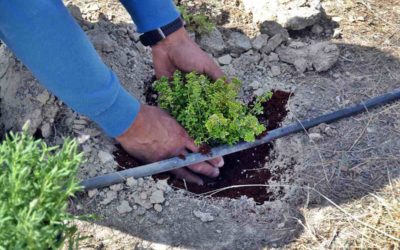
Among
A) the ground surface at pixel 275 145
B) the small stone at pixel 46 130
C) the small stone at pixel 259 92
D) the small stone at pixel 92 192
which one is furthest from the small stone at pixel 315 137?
the small stone at pixel 46 130

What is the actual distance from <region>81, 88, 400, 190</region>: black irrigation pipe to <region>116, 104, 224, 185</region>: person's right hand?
46 millimetres

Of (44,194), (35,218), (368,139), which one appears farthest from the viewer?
(368,139)

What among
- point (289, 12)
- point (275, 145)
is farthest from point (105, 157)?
point (289, 12)

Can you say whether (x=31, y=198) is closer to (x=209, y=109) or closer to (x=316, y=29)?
(x=209, y=109)

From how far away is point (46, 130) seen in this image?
246cm

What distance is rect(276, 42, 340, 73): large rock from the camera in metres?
2.82

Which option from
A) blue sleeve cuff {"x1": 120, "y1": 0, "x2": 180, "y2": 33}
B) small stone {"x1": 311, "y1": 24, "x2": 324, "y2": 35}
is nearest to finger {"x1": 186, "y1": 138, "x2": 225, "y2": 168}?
blue sleeve cuff {"x1": 120, "y1": 0, "x2": 180, "y2": 33}

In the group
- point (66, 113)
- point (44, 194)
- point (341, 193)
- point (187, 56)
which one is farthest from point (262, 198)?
point (44, 194)

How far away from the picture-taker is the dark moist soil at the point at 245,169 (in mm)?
2441

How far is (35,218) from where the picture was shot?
1.44 meters

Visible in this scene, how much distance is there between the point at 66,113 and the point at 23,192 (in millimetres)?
1056

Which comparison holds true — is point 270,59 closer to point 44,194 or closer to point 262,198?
point 262,198

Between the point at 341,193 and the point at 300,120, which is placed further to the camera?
the point at 300,120

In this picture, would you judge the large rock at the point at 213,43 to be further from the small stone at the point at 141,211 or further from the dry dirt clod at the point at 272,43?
the small stone at the point at 141,211
